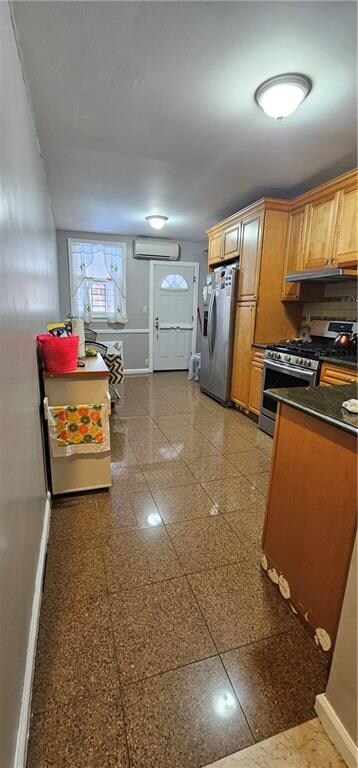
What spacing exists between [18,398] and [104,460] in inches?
44.5

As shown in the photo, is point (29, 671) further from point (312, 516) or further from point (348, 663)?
point (312, 516)

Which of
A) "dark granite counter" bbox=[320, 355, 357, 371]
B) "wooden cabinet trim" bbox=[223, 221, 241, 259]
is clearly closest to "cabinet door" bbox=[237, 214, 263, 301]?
"wooden cabinet trim" bbox=[223, 221, 241, 259]

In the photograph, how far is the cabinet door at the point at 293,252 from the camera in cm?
323

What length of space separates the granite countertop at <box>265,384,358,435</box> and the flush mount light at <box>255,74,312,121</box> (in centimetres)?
166

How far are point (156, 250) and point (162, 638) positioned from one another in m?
5.57

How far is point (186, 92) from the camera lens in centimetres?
188

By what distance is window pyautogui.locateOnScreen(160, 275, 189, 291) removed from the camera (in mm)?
6035

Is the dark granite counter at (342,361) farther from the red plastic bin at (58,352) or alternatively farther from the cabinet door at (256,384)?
the red plastic bin at (58,352)

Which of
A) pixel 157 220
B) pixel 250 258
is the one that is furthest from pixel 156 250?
pixel 250 258

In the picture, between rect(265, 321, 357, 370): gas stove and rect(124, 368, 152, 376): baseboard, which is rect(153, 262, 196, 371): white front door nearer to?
rect(124, 368, 152, 376): baseboard

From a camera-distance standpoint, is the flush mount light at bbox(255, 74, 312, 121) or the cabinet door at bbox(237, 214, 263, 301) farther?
the cabinet door at bbox(237, 214, 263, 301)

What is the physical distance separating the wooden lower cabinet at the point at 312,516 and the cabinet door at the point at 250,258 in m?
2.47

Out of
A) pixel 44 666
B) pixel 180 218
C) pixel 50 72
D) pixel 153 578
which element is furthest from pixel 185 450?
pixel 180 218

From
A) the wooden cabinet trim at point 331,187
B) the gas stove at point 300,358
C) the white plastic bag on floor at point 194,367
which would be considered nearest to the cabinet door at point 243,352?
the gas stove at point 300,358
